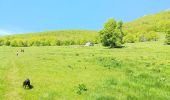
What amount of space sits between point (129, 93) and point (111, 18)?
10093cm

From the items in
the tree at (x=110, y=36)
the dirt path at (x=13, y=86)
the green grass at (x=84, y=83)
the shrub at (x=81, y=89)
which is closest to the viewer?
the green grass at (x=84, y=83)

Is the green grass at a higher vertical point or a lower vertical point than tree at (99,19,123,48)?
lower

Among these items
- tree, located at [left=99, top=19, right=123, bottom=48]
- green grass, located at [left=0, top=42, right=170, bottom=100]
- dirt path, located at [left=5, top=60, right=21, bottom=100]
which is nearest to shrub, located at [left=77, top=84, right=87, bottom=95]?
green grass, located at [left=0, top=42, right=170, bottom=100]

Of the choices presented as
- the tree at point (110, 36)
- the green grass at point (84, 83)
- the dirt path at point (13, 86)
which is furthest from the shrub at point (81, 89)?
the tree at point (110, 36)

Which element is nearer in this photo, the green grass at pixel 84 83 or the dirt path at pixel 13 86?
the green grass at pixel 84 83

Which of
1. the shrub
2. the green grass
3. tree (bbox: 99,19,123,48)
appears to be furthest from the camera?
tree (bbox: 99,19,123,48)

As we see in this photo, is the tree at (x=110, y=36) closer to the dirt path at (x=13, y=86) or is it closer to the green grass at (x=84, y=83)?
the green grass at (x=84, y=83)

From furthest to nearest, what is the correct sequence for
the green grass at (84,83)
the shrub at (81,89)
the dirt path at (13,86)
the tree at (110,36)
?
the tree at (110,36), the shrub at (81,89), the dirt path at (13,86), the green grass at (84,83)

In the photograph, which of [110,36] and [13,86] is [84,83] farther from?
[110,36]

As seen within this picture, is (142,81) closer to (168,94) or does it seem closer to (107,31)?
(168,94)

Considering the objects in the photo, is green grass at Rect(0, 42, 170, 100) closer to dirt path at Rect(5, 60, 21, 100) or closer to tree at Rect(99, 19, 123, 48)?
dirt path at Rect(5, 60, 21, 100)

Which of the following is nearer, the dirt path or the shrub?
the dirt path

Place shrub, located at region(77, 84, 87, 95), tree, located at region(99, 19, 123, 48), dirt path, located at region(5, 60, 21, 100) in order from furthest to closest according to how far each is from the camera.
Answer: tree, located at region(99, 19, 123, 48), shrub, located at region(77, 84, 87, 95), dirt path, located at region(5, 60, 21, 100)

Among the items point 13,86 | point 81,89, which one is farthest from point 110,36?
point 81,89
